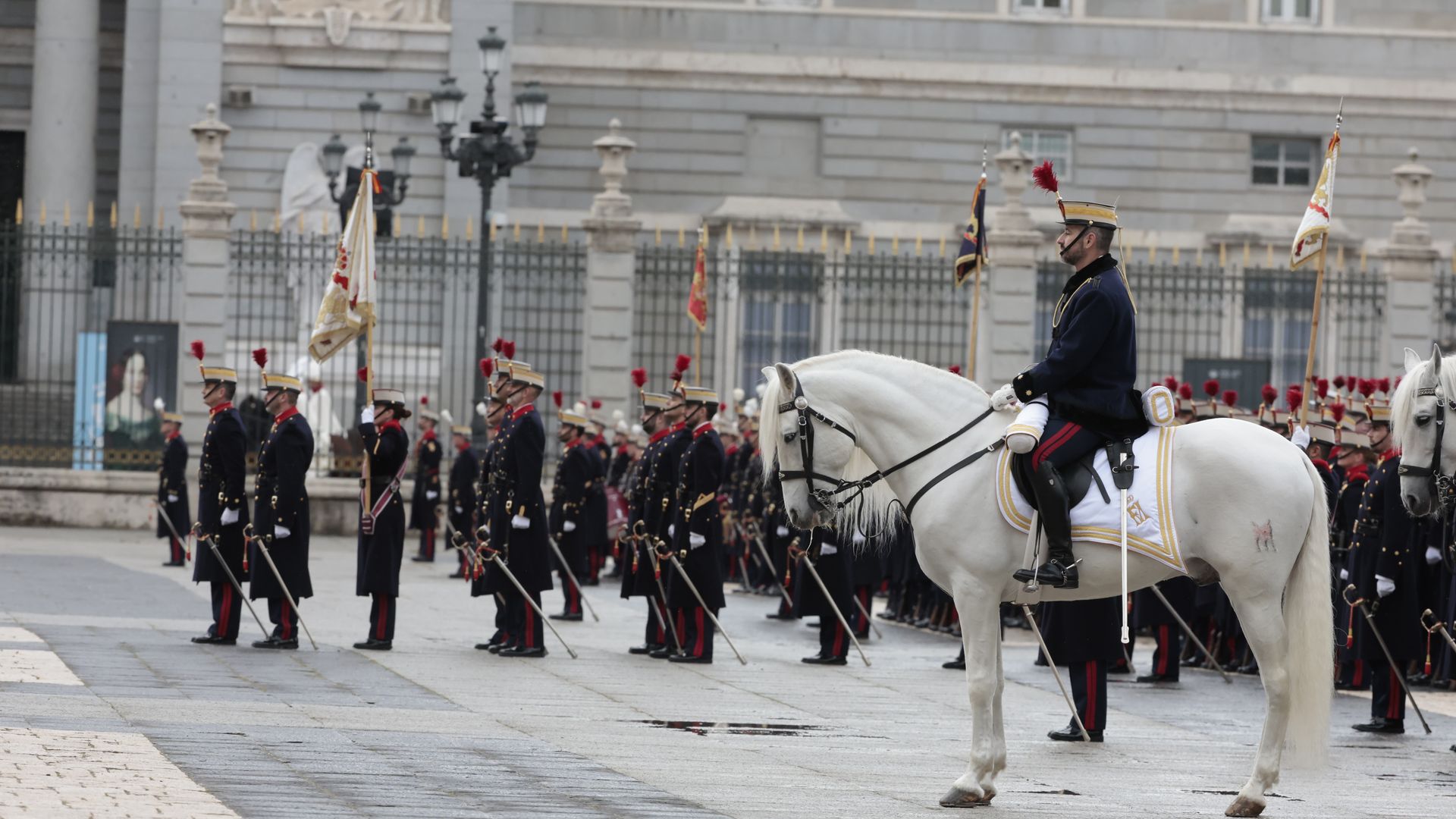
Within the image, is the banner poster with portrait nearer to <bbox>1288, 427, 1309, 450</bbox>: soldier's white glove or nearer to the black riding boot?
<bbox>1288, 427, 1309, 450</bbox>: soldier's white glove

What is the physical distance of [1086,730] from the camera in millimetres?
11133

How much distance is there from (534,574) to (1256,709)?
4.88m

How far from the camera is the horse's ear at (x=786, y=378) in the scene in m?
9.34

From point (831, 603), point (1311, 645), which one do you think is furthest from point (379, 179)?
point (1311, 645)

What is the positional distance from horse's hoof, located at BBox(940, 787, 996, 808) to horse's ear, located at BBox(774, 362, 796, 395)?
1918mm

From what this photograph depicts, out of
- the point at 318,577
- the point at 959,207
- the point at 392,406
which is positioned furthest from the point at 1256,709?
the point at 959,207

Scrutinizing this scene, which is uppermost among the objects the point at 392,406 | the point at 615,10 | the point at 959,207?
the point at 615,10

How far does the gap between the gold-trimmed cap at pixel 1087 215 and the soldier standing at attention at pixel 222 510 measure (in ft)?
23.6

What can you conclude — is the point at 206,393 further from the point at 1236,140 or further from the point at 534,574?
the point at 1236,140

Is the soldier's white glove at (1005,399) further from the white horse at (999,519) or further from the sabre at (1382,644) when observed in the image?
the sabre at (1382,644)

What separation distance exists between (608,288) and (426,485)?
338 cm

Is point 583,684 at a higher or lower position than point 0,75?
lower

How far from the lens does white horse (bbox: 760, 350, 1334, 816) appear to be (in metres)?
8.98

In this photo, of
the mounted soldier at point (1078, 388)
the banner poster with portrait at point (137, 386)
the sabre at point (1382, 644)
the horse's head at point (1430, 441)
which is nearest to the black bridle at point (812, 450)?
the mounted soldier at point (1078, 388)
